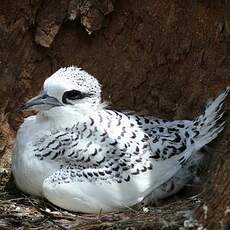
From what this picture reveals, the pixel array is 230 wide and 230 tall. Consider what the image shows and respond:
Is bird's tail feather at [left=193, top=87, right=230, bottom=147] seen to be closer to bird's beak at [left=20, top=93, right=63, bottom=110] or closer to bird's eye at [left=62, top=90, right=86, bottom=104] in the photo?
bird's eye at [left=62, top=90, right=86, bottom=104]

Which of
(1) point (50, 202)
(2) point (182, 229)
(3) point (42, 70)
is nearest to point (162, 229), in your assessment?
(2) point (182, 229)

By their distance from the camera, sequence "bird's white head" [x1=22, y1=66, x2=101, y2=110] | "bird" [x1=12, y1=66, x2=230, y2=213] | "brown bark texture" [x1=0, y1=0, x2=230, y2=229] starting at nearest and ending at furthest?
"bird" [x1=12, y1=66, x2=230, y2=213]
"bird's white head" [x1=22, y1=66, x2=101, y2=110]
"brown bark texture" [x1=0, y1=0, x2=230, y2=229]

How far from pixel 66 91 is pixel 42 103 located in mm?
221

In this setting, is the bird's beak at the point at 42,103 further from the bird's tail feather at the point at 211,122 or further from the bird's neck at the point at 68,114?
the bird's tail feather at the point at 211,122

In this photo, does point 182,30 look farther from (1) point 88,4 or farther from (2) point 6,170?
(2) point 6,170

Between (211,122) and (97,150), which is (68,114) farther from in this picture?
(211,122)

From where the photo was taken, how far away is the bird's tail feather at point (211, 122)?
253 inches

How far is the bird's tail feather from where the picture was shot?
6434 mm

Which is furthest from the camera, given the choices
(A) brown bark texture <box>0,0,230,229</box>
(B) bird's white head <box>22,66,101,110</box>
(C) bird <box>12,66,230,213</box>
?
(A) brown bark texture <box>0,0,230,229</box>

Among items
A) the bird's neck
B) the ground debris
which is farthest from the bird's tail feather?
the bird's neck

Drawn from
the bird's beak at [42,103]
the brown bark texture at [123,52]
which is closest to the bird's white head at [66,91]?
the bird's beak at [42,103]

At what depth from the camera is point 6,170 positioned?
723 cm

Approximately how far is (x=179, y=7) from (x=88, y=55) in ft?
3.20

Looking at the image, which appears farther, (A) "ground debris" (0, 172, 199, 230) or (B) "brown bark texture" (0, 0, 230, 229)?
(B) "brown bark texture" (0, 0, 230, 229)
